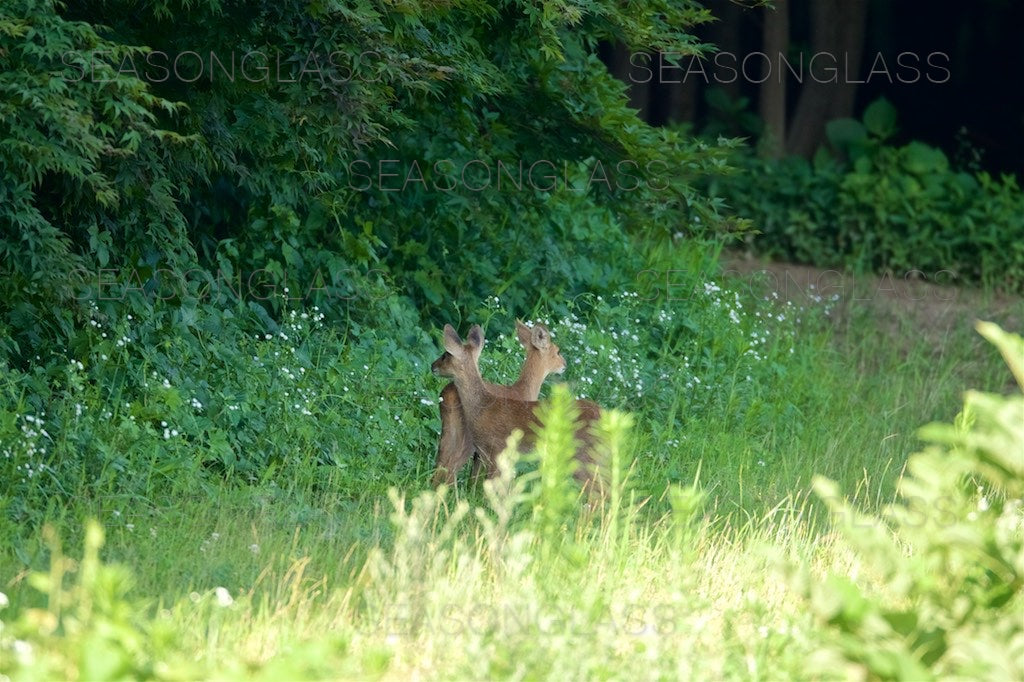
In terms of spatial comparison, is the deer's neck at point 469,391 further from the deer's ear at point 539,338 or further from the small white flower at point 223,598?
the small white flower at point 223,598

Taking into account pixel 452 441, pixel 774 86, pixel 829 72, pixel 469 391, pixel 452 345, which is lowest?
pixel 452 441

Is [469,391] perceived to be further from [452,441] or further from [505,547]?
[505,547]

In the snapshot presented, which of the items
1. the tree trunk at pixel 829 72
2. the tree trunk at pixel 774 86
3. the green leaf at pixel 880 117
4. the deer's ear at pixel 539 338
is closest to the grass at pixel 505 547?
the deer's ear at pixel 539 338

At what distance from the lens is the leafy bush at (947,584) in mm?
3178

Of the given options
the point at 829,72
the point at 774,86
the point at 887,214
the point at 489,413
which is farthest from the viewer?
the point at 829,72

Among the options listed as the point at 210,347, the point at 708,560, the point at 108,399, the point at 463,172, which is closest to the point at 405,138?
the point at 463,172

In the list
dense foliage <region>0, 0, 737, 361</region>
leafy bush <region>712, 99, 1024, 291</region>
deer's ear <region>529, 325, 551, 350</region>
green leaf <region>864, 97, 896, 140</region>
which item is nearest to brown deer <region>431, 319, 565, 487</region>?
deer's ear <region>529, 325, 551, 350</region>

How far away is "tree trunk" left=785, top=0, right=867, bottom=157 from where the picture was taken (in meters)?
15.0

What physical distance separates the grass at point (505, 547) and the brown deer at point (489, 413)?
8.5 inches

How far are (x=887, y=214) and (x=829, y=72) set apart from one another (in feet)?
8.66

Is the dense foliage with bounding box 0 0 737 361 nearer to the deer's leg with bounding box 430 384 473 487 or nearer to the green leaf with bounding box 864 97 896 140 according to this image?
the deer's leg with bounding box 430 384 473 487

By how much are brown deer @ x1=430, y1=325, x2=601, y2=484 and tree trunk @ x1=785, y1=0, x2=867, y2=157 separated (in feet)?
31.7

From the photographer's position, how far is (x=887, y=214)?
13539mm

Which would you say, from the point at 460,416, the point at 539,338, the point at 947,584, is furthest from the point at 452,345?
the point at 947,584
